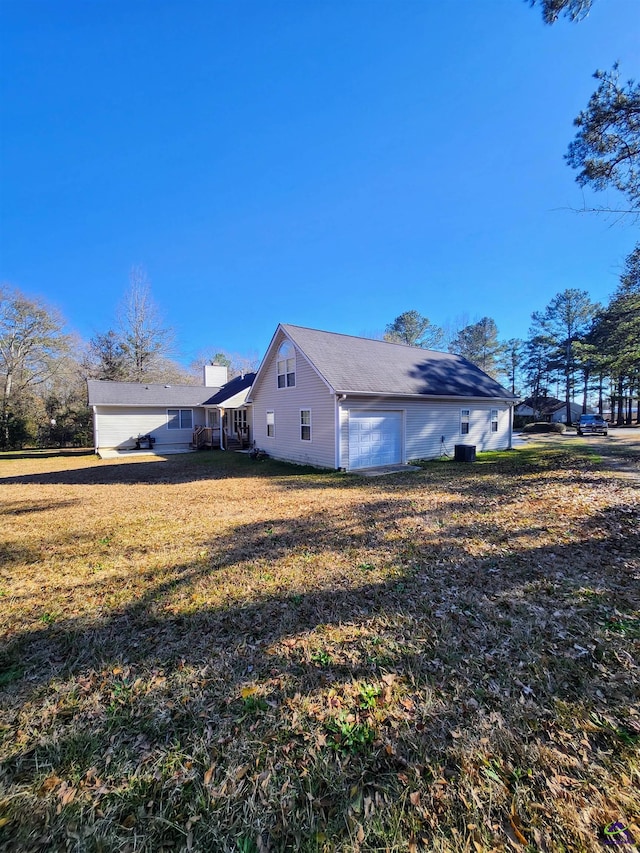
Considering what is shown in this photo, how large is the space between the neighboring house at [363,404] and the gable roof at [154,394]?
5.05 meters

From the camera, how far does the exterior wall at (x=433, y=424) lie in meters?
12.2

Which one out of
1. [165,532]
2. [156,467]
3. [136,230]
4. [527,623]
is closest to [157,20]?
[136,230]

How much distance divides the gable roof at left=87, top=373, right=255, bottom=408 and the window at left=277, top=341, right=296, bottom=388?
267 inches

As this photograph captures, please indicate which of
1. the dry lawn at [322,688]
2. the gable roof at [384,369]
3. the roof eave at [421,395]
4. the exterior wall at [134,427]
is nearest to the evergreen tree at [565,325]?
the roof eave at [421,395]

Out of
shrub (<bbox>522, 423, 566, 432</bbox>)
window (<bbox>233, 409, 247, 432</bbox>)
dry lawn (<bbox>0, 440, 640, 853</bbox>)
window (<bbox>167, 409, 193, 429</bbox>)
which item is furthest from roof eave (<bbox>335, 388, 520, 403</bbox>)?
shrub (<bbox>522, 423, 566, 432</bbox>)

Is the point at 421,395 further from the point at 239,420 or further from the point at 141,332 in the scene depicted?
the point at 141,332

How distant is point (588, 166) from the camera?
28.0ft

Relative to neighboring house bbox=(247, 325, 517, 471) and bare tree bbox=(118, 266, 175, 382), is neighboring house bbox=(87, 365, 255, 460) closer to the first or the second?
neighboring house bbox=(247, 325, 517, 471)

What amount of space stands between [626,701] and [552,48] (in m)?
12.3

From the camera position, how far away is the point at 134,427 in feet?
68.8

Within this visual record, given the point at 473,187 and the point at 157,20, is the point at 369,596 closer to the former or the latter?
the point at 157,20

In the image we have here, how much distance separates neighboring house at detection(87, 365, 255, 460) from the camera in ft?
→ 66.1

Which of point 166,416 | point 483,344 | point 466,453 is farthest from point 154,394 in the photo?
point 483,344

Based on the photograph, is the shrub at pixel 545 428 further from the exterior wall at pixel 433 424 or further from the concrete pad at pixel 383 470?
the concrete pad at pixel 383 470
